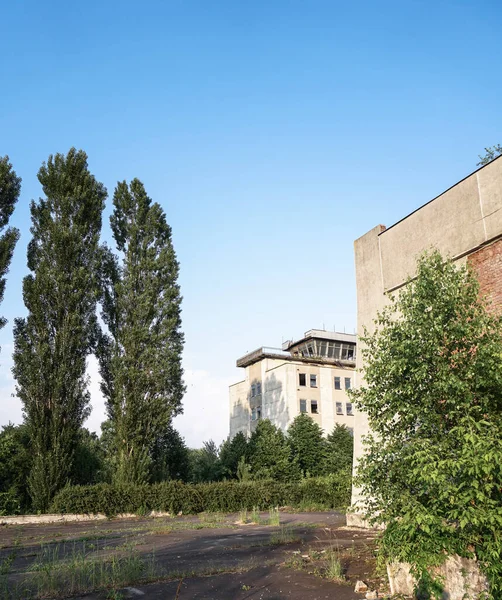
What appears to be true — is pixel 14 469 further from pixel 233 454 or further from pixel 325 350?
pixel 325 350

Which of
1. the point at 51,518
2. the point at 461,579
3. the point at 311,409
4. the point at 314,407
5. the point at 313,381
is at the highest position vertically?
the point at 313,381

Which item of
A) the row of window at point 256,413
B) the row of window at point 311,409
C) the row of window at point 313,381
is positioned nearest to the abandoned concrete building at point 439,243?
the row of window at point 311,409

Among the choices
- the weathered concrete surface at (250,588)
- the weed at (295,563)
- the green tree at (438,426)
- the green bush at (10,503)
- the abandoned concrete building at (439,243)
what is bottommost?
the green bush at (10,503)

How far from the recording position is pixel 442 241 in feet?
36.4

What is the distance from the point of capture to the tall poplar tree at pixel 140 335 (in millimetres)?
23438

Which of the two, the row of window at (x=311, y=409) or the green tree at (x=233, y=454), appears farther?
the row of window at (x=311, y=409)

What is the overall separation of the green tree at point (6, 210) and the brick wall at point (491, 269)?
20.0 metres

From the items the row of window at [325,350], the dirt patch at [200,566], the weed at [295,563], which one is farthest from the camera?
the row of window at [325,350]

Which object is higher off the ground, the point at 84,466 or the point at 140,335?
the point at 140,335

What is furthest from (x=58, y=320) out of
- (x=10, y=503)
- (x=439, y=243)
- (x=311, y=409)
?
(x=311, y=409)

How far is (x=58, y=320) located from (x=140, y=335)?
13.0ft

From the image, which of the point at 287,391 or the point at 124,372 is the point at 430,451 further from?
the point at 287,391

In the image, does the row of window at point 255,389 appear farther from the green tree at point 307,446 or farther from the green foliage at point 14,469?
the green foliage at point 14,469

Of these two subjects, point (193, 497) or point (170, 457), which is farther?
point (170, 457)
